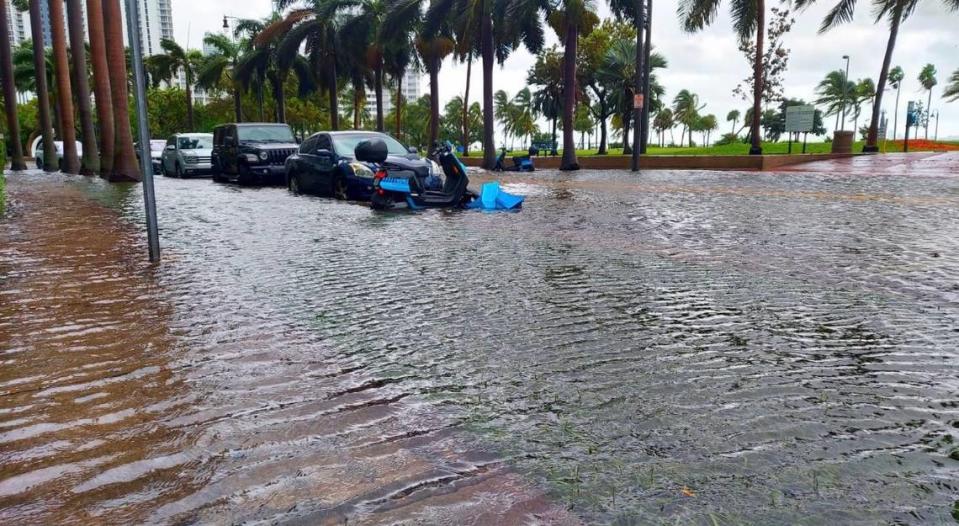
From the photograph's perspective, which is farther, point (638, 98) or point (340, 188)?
point (638, 98)

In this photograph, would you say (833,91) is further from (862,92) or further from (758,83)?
(758,83)

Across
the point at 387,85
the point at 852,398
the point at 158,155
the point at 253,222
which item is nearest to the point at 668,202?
the point at 253,222

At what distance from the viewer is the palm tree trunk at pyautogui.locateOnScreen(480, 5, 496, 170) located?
30500 mm

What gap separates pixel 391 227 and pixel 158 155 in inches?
958

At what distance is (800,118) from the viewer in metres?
26.7

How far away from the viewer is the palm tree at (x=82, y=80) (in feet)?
85.5

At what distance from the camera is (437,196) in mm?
13141

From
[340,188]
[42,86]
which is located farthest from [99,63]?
[42,86]

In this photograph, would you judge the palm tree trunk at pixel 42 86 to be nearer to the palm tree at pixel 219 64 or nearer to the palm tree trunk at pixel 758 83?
the palm tree at pixel 219 64

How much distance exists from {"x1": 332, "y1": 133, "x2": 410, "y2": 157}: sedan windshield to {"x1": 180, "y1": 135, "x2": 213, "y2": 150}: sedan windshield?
13.1 metres

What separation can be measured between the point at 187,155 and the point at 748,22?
2413 centimetres

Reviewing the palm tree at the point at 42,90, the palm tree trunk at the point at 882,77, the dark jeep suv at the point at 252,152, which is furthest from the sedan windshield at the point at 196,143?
the palm tree trunk at the point at 882,77

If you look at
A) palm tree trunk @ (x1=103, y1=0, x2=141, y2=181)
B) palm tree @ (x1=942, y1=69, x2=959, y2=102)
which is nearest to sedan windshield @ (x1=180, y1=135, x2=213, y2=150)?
palm tree trunk @ (x1=103, y1=0, x2=141, y2=181)

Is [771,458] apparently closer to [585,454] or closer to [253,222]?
[585,454]
